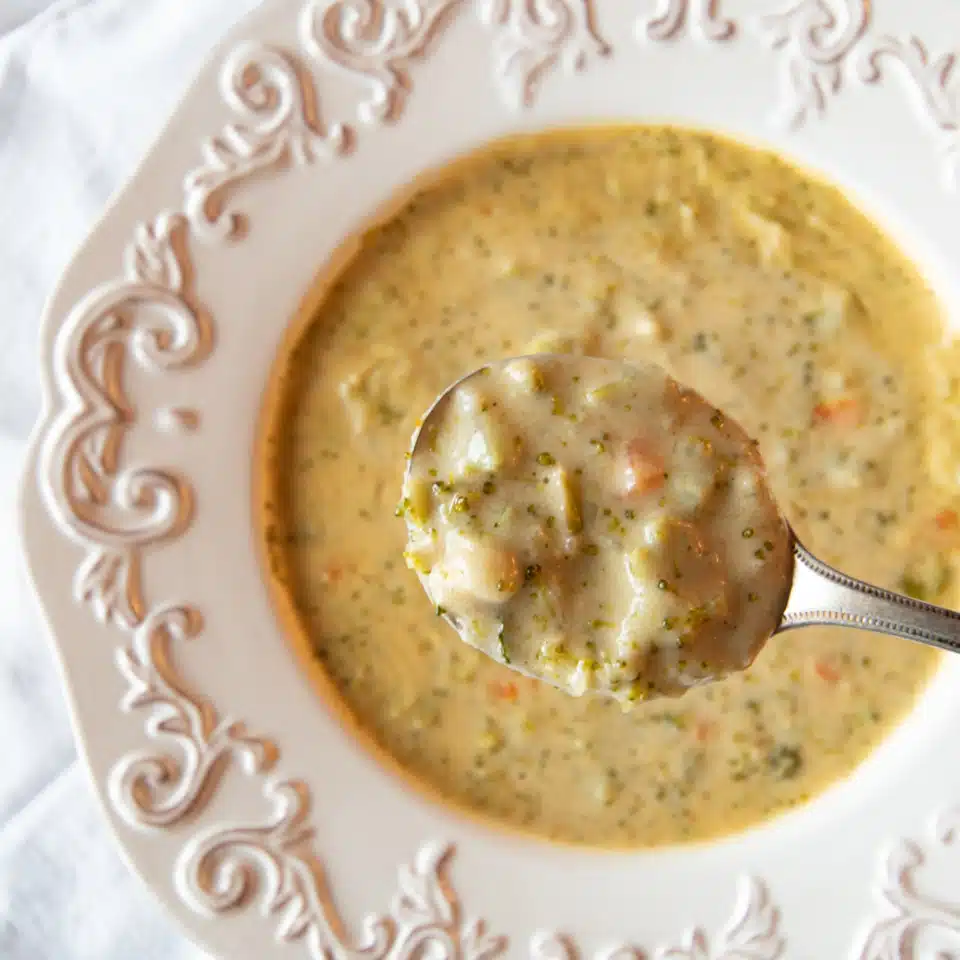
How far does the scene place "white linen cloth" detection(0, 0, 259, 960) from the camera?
2.63 m

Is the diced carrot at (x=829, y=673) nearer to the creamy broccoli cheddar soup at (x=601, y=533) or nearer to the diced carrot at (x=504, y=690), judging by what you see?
the creamy broccoli cheddar soup at (x=601, y=533)

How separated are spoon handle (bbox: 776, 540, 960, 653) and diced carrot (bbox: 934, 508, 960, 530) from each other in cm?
50

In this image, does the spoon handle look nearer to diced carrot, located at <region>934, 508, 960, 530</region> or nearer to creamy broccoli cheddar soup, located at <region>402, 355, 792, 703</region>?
creamy broccoli cheddar soup, located at <region>402, 355, 792, 703</region>

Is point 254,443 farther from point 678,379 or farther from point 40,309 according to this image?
point 678,379

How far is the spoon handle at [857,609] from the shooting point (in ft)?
6.25

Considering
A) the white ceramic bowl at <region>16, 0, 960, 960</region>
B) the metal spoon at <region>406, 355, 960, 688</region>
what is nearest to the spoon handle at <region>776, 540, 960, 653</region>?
the metal spoon at <region>406, 355, 960, 688</region>

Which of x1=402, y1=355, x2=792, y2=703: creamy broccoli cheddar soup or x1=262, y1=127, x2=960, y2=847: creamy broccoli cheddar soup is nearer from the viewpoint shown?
x1=402, y1=355, x2=792, y2=703: creamy broccoli cheddar soup

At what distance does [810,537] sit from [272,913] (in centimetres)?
134

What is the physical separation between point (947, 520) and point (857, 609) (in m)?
0.53

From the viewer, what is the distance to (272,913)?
229 centimetres

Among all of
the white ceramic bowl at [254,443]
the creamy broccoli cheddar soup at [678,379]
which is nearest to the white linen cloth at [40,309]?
the white ceramic bowl at [254,443]

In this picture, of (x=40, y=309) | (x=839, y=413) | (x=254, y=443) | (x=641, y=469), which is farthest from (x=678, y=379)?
(x=40, y=309)

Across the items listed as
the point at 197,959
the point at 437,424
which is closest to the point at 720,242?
the point at 437,424

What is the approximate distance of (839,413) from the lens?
241 centimetres
